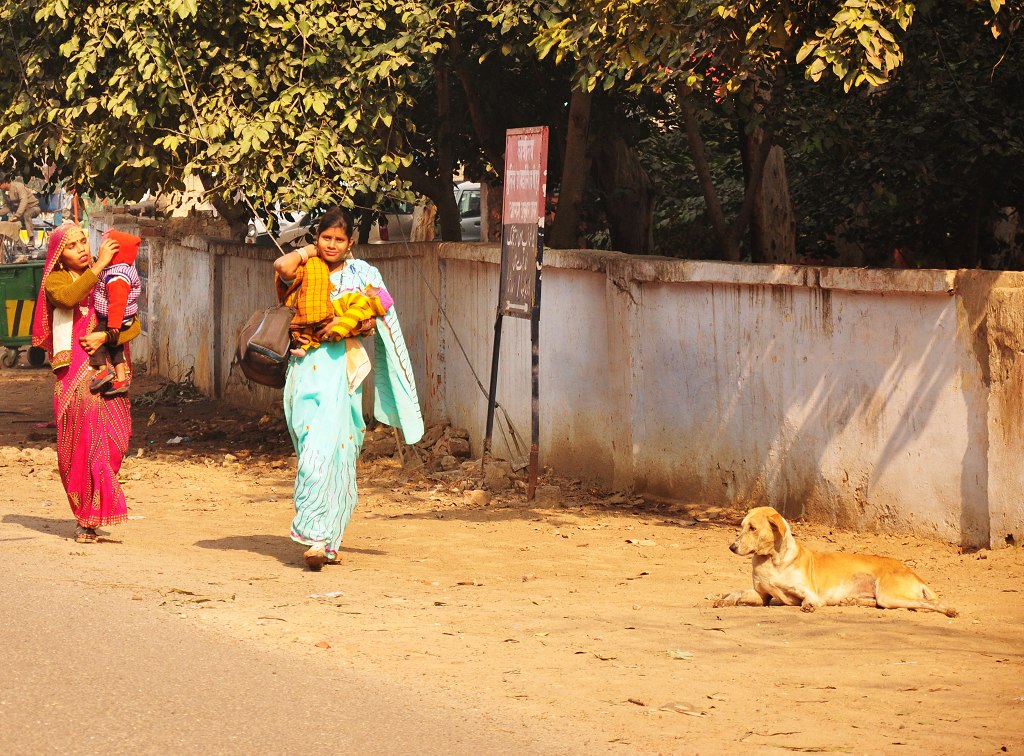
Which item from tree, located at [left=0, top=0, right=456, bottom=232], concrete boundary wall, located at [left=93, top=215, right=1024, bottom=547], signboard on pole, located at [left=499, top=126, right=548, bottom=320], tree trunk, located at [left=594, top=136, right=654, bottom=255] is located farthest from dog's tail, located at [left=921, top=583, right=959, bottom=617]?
tree trunk, located at [left=594, top=136, right=654, bottom=255]

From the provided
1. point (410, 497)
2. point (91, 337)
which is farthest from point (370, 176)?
point (91, 337)

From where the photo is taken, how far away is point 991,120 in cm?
1080

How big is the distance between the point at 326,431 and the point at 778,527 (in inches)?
96.8

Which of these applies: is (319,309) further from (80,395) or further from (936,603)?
(936,603)

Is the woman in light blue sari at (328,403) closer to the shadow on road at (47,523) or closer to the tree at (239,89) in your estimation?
the shadow on road at (47,523)

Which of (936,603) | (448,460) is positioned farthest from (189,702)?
(448,460)

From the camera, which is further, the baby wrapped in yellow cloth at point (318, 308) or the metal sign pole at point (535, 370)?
the metal sign pole at point (535, 370)

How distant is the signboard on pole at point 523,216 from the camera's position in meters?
9.78

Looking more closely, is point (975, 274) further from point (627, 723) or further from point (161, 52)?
point (161, 52)

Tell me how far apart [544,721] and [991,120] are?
23.7 ft

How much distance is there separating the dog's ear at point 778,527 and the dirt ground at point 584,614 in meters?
Answer: 0.34

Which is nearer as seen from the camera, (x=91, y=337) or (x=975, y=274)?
(x=975, y=274)

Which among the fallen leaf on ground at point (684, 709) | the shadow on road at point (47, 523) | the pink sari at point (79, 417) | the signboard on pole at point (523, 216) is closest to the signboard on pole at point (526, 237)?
the signboard on pole at point (523, 216)

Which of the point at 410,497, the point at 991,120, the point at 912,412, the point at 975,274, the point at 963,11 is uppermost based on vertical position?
the point at 963,11
